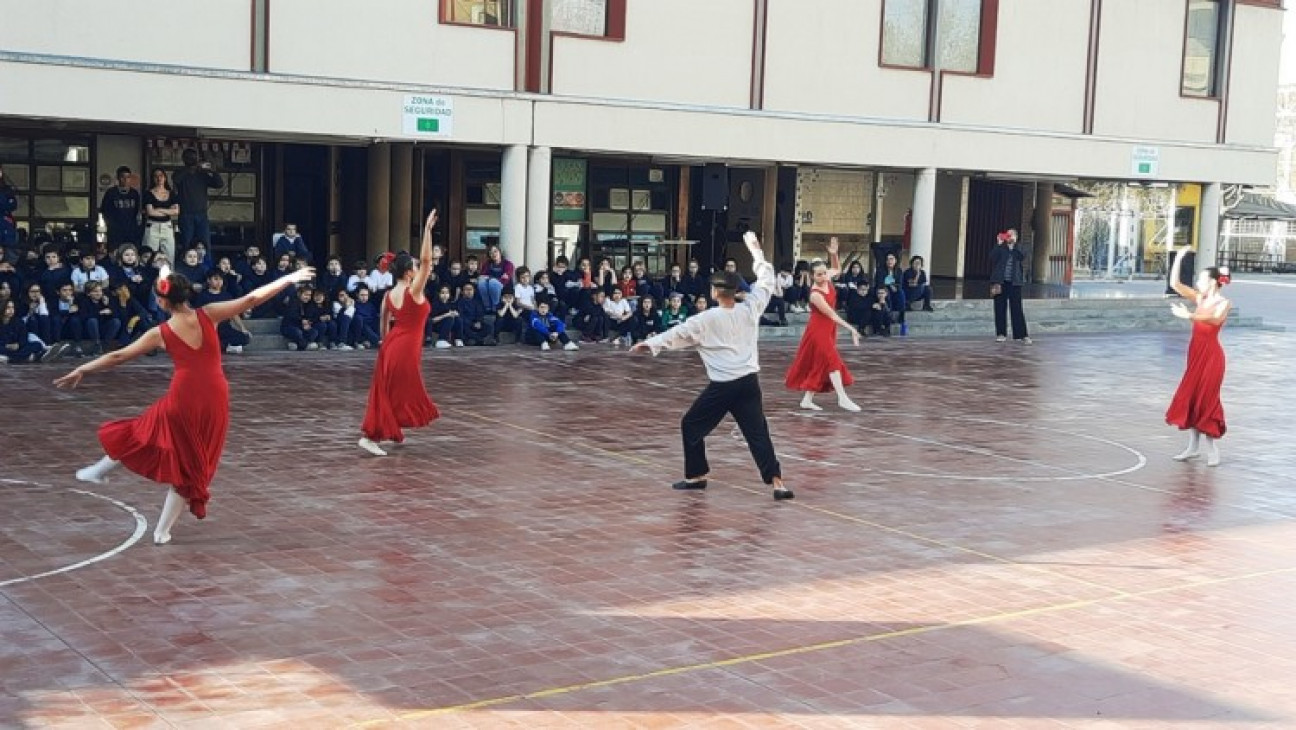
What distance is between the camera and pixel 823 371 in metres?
18.1

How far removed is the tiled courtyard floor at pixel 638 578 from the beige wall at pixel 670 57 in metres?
9.93

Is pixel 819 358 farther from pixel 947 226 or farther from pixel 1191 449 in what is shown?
pixel 947 226

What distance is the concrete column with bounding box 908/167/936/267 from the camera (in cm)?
3053

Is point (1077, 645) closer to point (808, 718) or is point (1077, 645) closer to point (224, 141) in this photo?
point (808, 718)

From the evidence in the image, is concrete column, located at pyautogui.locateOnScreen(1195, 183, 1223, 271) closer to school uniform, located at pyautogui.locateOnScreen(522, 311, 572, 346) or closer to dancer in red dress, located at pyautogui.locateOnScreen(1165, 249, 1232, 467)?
school uniform, located at pyautogui.locateOnScreen(522, 311, 572, 346)

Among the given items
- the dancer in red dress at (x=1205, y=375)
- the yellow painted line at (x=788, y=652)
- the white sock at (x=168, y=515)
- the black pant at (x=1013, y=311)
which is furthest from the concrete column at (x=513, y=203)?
the yellow painted line at (x=788, y=652)

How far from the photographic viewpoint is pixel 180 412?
10375mm

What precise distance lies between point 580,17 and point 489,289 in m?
5.00

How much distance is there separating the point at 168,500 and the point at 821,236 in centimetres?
2566

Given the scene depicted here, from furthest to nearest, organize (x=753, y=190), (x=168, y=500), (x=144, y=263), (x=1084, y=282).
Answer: (x=1084, y=282)
(x=753, y=190)
(x=144, y=263)
(x=168, y=500)

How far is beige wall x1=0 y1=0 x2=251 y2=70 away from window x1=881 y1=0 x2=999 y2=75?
41.0 ft

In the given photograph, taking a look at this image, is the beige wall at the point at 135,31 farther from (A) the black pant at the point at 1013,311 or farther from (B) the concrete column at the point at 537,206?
(A) the black pant at the point at 1013,311

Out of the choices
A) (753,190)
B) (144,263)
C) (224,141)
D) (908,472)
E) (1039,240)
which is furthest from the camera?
(1039,240)

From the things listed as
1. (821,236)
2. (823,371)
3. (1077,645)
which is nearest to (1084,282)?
(821,236)
